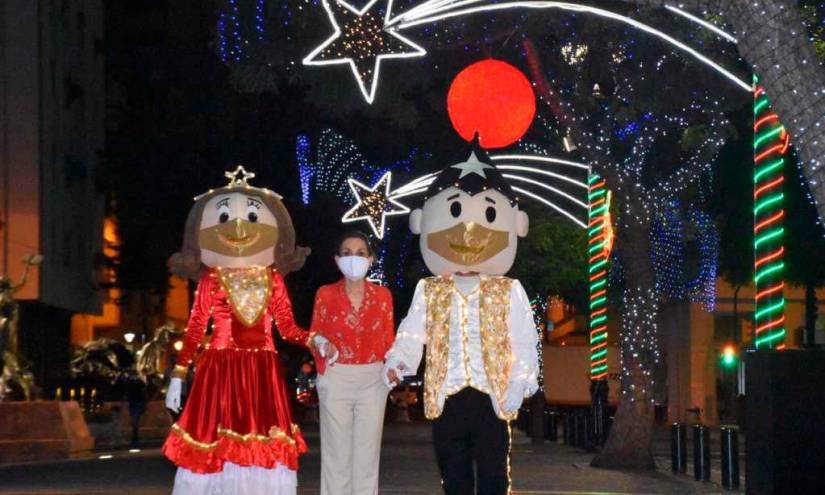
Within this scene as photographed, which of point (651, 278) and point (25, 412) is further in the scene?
point (25, 412)

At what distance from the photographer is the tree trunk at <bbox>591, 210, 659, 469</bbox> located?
2155 centimetres

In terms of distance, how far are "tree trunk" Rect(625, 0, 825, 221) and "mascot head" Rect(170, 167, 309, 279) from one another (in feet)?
12.9

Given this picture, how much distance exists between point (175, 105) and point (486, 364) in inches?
1239

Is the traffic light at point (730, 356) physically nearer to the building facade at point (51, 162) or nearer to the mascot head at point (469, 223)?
the building facade at point (51, 162)

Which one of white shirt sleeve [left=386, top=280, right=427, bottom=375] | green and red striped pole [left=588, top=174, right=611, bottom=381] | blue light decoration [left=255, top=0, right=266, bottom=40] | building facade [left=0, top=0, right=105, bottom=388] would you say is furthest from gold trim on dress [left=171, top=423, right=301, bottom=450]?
building facade [left=0, top=0, right=105, bottom=388]

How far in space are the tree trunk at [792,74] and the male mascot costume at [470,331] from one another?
1944 mm

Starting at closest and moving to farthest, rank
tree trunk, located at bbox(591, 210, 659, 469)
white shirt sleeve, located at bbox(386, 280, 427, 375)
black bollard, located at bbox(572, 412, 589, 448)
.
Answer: white shirt sleeve, located at bbox(386, 280, 427, 375)
tree trunk, located at bbox(591, 210, 659, 469)
black bollard, located at bbox(572, 412, 589, 448)

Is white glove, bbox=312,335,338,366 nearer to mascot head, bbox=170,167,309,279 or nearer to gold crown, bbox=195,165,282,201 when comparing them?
mascot head, bbox=170,167,309,279

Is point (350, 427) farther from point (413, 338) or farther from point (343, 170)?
point (343, 170)

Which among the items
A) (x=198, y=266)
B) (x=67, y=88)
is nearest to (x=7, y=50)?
(x=67, y=88)

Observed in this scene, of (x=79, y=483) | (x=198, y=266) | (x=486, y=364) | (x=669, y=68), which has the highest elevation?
(x=669, y=68)

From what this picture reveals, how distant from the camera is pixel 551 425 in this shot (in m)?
33.2

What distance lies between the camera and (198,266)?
1241cm

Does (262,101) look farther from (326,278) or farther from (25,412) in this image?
(25,412)
